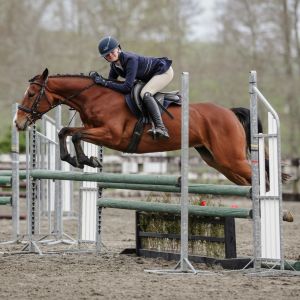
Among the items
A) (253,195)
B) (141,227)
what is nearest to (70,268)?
(141,227)

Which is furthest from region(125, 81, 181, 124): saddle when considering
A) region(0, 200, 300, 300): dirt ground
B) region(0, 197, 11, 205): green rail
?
region(0, 197, 11, 205): green rail

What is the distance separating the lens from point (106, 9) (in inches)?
955

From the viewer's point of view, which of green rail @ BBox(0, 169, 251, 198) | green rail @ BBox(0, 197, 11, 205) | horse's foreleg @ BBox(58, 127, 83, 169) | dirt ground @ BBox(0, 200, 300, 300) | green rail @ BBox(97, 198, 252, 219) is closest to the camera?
dirt ground @ BBox(0, 200, 300, 300)

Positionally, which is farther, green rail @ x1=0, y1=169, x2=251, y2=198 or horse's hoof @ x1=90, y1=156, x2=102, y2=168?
horse's hoof @ x1=90, y1=156, x2=102, y2=168

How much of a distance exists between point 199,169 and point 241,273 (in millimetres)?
15196

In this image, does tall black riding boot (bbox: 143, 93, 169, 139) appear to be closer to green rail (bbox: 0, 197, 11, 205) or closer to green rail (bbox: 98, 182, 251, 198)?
green rail (bbox: 98, 182, 251, 198)

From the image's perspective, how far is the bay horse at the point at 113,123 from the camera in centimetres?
785

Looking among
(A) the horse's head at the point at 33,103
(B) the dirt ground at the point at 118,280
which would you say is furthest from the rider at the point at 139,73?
(B) the dirt ground at the point at 118,280

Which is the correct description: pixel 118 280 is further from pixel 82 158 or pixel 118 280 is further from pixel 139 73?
pixel 139 73

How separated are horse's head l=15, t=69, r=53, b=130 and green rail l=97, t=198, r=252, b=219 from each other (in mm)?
1125

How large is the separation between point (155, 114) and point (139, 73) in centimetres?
50

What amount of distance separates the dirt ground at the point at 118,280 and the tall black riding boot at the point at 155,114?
1275mm

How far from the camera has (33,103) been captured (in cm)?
796

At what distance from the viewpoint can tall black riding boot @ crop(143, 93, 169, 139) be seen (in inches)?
306
